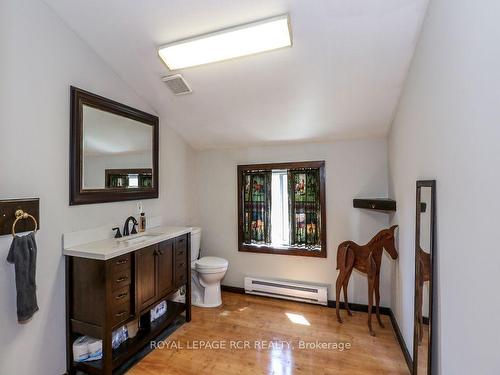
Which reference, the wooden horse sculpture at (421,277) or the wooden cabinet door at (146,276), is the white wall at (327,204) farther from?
the wooden cabinet door at (146,276)

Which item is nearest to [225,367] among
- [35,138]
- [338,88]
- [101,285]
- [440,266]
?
[101,285]

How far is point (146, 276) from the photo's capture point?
206 cm

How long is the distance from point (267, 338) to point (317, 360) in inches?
19.1

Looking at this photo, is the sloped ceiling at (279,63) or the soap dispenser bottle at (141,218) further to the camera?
the soap dispenser bottle at (141,218)

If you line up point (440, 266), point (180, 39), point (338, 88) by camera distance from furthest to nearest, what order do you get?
point (338, 88) < point (180, 39) < point (440, 266)

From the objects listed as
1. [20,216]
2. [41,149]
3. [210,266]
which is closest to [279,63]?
[41,149]

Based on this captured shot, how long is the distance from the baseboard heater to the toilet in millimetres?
449

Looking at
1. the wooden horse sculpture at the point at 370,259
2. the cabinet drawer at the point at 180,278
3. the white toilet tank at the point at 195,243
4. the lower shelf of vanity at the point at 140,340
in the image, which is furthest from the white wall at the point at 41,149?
the wooden horse sculpture at the point at 370,259

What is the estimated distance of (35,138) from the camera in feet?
5.46

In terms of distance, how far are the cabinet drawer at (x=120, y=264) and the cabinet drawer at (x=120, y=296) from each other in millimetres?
145

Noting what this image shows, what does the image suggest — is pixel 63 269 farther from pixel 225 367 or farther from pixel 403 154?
pixel 403 154

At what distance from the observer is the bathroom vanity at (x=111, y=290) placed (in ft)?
5.65

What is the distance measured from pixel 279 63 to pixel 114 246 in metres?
1.88

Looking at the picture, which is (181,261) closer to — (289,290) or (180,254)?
(180,254)
